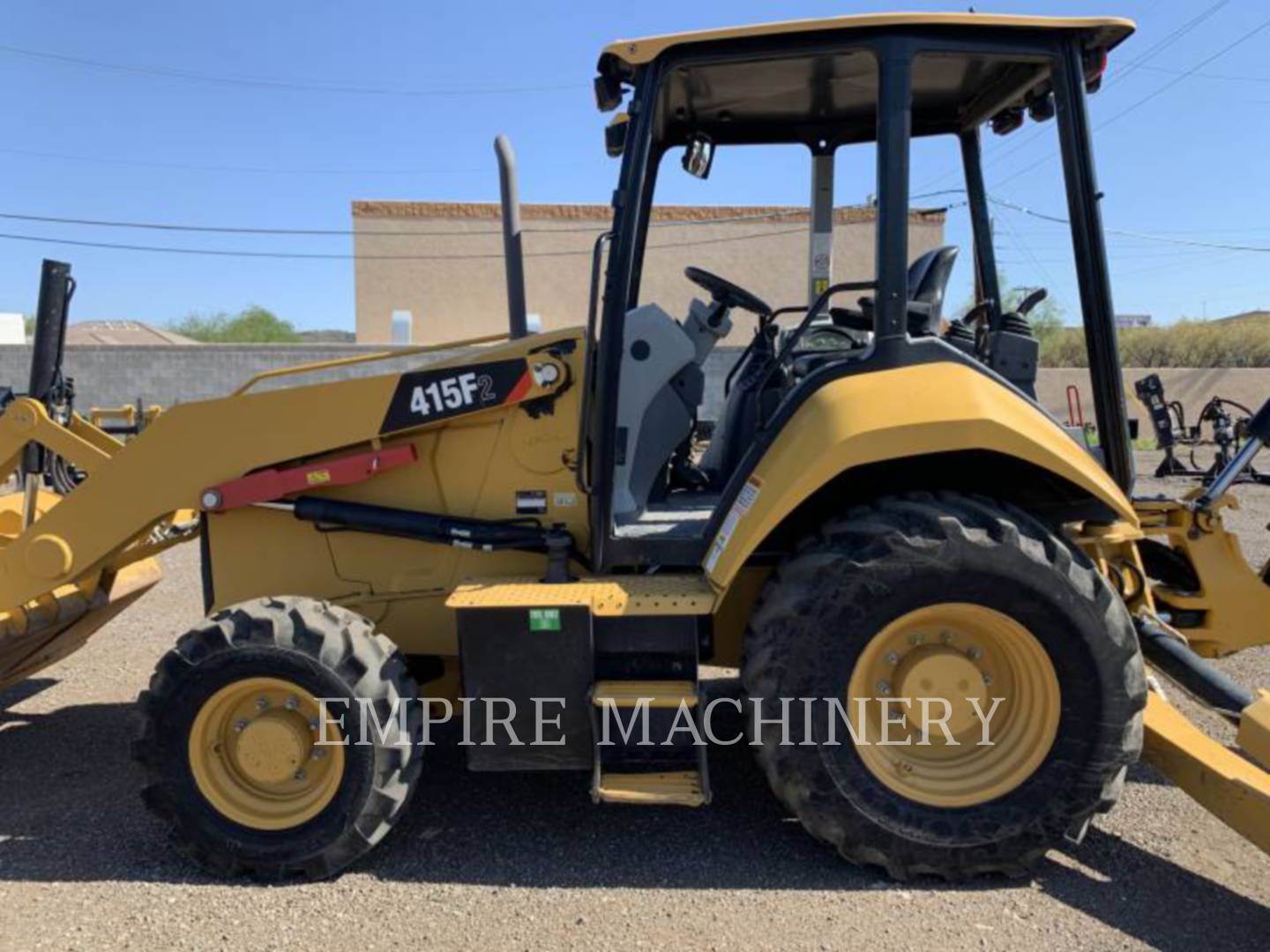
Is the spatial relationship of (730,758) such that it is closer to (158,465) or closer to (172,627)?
(158,465)

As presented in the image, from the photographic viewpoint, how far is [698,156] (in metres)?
3.93

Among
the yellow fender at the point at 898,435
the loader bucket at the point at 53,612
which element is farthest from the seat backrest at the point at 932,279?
the loader bucket at the point at 53,612

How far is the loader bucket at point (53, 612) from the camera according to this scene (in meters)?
3.63

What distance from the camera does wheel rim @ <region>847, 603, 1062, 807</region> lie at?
2953mm

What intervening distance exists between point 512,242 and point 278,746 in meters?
2.39

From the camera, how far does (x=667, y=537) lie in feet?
10.8

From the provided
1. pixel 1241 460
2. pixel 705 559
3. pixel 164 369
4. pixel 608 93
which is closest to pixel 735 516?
pixel 705 559

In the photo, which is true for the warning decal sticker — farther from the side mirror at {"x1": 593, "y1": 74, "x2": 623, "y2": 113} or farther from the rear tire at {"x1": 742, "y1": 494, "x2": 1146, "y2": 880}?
the side mirror at {"x1": 593, "y1": 74, "x2": 623, "y2": 113}

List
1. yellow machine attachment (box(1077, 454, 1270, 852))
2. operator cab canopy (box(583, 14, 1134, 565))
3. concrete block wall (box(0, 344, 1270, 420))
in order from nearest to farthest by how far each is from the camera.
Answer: yellow machine attachment (box(1077, 454, 1270, 852)) → operator cab canopy (box(583, 14, 1134, 565)) → concrete block wall (box(0, 344, 1270, 420))

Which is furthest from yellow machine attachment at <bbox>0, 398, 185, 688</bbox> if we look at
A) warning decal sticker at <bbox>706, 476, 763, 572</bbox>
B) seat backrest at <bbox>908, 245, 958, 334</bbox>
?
seat backrest at <bbox>908, 245, 958, 334</bbox>

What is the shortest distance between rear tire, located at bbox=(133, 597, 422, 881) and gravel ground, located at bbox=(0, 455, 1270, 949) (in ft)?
0.43

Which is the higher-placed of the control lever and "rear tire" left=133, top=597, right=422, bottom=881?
the control lever

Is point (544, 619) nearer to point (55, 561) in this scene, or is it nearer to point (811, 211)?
point (55, 561)

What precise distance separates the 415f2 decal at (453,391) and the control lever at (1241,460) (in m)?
2.96
